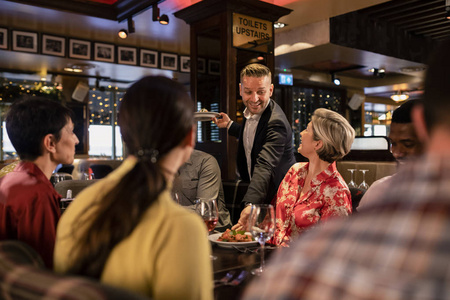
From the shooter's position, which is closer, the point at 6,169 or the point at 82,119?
the point at 6,169

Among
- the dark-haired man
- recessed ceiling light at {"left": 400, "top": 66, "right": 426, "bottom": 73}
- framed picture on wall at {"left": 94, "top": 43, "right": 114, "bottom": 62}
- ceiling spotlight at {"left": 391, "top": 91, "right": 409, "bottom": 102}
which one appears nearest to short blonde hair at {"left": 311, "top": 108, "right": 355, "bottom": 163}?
the dark-haired man

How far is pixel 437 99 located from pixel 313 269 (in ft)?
0.95

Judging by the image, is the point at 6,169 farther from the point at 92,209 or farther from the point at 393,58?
the point at 393,58

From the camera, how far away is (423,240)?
475mm

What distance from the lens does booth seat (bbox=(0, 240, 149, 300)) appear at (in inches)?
23.7

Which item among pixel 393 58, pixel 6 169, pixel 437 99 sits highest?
pixel 393 58

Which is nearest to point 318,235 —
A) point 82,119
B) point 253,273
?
point 253,273

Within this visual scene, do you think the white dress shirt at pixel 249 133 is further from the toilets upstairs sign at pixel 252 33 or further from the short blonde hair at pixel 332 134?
the toilets upstairs sign at pixel 252 33

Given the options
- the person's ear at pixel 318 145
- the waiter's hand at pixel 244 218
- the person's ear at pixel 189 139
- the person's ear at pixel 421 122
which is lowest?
the waiter's hand at pixel 244 218

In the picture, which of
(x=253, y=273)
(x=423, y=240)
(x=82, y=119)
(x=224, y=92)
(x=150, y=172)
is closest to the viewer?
(x=423, y=240)

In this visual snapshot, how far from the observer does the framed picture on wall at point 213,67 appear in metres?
4.82

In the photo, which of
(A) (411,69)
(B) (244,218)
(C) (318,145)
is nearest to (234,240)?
(B) (244,218)

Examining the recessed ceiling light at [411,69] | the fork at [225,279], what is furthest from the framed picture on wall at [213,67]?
the recessed ceiling light at [411,69]

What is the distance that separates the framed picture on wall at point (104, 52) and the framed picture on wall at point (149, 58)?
0.61 meters
